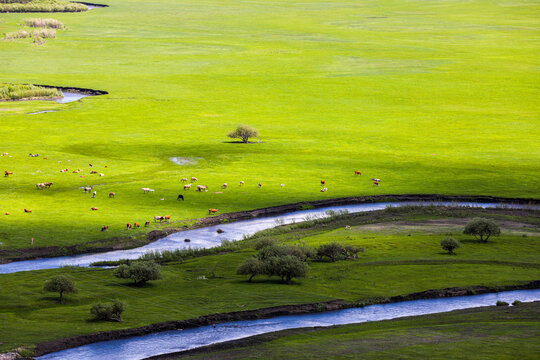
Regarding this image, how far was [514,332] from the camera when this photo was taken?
129 feet

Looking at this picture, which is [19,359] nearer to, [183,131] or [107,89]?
[183,131]

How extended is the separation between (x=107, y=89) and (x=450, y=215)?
331 ft

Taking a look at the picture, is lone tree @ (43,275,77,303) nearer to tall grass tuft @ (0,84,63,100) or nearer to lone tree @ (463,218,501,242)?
lone tree @ (463,218,501,242)

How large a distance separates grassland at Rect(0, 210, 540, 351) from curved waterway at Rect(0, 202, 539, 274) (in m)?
3.63

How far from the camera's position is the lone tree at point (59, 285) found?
45531mm

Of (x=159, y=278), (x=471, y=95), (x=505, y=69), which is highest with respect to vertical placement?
(x=505, y=69)

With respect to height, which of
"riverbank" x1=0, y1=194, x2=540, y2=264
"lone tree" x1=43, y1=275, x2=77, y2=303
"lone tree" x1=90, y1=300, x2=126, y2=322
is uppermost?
"riverbank" x1=0, y1=194, x2=540, y2=264

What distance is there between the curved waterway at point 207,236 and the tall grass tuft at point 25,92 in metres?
93.5

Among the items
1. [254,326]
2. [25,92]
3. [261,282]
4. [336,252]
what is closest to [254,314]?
[254,326]

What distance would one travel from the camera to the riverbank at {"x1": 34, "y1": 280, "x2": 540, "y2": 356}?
40300mm

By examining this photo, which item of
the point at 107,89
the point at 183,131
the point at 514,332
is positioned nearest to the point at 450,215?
the point at 514,332

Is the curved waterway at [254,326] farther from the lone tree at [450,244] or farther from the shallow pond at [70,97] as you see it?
the shallow pond at [70,97]

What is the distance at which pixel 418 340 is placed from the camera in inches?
1518

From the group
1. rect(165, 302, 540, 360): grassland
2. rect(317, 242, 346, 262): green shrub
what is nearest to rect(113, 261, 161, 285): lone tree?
rect(165, 302, 540, 360): grassland
